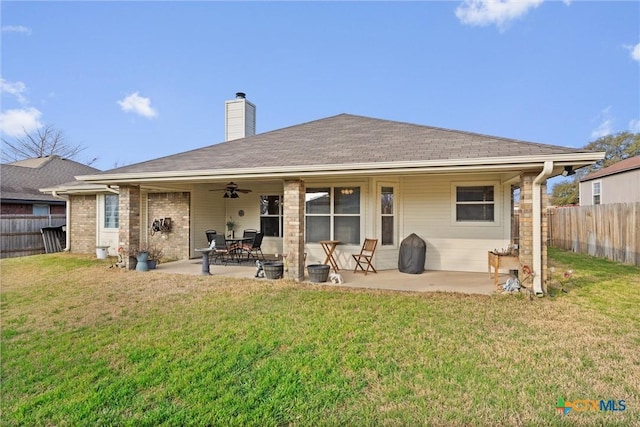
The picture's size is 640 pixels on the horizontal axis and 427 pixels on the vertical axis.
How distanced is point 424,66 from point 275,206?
10.7 m

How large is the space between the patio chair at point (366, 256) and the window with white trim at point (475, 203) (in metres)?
2.35

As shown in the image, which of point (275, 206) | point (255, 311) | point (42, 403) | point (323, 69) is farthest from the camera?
point (323, 69)

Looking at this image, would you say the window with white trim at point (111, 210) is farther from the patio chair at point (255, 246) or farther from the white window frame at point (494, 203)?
the white window frame at point (494, 203)

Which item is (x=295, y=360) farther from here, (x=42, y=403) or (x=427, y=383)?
(x=42, y=403)

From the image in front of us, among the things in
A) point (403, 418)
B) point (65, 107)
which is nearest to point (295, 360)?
point (403, 418)

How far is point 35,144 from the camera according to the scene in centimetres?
2980

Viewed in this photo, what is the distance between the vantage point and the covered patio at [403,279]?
22.1 feet

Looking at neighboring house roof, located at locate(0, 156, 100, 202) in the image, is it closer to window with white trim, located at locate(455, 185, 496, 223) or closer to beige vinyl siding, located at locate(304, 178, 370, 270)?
beige vinyl siding, located at locate(304, 178, 370, 270)

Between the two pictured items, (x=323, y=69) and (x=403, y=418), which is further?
(x=323, y=69)

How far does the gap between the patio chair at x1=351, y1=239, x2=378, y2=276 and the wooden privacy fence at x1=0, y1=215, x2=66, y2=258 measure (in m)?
14.4

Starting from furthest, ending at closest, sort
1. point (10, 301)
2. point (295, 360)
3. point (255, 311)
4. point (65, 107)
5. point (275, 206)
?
point (65, 107), point (275, 206), point (10, 301), point (255, 311), point (295, 360)

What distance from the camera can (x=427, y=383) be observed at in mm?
3135

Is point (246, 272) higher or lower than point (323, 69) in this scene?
lower

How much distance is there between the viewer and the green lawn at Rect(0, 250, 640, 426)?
2750 mm
